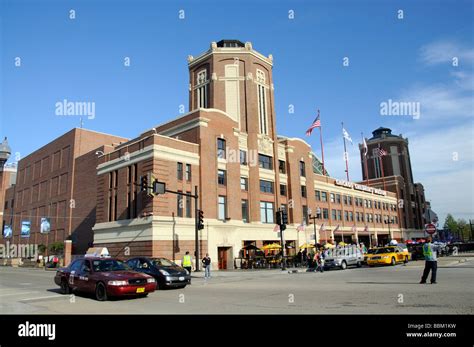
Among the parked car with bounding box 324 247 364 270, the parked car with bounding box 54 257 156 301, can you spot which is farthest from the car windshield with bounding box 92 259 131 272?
the parked car with bounding box 324 247 364 270

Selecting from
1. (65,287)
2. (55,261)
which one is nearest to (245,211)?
(55,261)

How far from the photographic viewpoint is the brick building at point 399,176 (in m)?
88.1

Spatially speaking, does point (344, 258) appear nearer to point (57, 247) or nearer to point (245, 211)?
point (245, 211)

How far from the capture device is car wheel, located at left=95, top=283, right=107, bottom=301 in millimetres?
13727

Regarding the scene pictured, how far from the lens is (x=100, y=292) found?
45.6 ft

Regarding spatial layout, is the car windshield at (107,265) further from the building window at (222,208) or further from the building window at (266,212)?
the building window at (266,212)

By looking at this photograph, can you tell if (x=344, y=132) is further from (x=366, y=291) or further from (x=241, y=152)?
(x=366, y=291)

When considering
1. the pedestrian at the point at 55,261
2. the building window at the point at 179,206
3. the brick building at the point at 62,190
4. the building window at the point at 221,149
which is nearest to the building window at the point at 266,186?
the building window at the point at 221,149

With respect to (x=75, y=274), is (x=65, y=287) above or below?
below

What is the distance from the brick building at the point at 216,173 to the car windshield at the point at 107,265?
17.3m

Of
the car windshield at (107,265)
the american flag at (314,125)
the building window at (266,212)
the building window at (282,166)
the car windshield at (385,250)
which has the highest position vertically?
the american flag at (314,125)

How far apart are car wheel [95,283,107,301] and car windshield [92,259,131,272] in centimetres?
87

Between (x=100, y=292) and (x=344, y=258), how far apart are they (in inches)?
917
